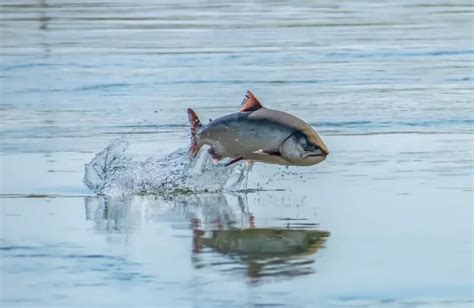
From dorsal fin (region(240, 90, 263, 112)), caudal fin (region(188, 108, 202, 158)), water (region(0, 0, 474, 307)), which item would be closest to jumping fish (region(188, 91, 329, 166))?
dorsal fin (region(240, 90, 263, 112))

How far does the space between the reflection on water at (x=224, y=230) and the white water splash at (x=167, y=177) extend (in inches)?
7.6

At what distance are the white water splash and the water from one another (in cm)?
2

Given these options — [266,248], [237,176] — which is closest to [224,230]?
[266,248]

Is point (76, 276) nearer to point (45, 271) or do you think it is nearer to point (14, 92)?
point (45, 271)

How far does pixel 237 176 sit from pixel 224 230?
1666 mm

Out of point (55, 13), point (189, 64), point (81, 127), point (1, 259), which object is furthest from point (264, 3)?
point (1, 259)

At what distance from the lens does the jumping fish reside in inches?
375

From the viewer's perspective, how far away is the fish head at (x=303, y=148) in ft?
31.1

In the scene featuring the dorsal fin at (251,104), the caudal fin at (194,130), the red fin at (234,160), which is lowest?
the red fin at (234,160)

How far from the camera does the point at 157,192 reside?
1057 centimetres

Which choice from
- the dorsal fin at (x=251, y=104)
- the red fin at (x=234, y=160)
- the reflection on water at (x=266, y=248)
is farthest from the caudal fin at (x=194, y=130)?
the reflection on water at (x=266, y=248)

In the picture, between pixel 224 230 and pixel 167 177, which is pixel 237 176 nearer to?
pixel 167 177

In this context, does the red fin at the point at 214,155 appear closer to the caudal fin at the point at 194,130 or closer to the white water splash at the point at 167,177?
the caudal fin at the point at 194,130

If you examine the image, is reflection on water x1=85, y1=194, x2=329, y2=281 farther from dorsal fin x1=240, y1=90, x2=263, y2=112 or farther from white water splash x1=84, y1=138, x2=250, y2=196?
dorsal fin x1=240, y1=90, x2=263, y2=112
